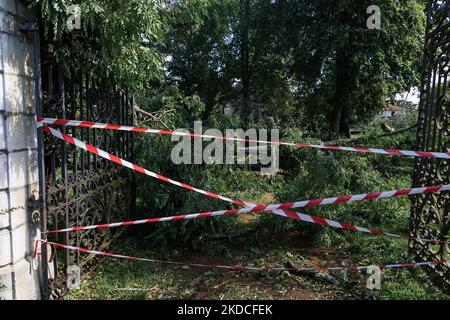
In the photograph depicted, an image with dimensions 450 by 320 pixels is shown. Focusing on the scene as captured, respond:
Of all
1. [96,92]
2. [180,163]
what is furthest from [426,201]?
[96,92]

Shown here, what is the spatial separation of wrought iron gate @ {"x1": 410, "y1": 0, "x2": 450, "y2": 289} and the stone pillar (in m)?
3.76

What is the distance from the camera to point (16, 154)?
2682mm

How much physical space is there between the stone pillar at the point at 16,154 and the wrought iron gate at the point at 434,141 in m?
3.76

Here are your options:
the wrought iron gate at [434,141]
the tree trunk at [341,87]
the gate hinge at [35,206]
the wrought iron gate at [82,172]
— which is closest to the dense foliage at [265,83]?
the tree trunk at [341,87]

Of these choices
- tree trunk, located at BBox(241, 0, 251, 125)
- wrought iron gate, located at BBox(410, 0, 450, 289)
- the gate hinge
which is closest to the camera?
the gate hinge

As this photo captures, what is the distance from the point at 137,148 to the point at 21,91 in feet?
7.48

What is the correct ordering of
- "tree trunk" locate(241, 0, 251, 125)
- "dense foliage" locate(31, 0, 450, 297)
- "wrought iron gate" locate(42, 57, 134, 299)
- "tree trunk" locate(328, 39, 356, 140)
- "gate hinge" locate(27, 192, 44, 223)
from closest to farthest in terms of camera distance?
"gate hinge" locate(27, 192, 44, 223) → "wrought iron gate" locate(42, 57, 134, 299) → "dense foliage" locate(31, 0, 450, 297) → "tree trunk" locate(328, 39, 356, 140) → "tree trunk" locate(241, 0, 251, 125)

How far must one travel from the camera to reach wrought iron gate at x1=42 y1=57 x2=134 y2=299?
3.13m

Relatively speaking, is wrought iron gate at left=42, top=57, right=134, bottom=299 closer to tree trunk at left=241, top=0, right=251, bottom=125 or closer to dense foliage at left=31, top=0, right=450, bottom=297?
dense foliage at left=31, top=0, right=450, bottom=297

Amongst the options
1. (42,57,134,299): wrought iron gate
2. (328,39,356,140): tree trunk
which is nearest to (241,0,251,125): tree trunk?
(328,39,356,140): tree trunk

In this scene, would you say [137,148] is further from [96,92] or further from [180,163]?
[96,92]

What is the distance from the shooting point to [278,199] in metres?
4.95

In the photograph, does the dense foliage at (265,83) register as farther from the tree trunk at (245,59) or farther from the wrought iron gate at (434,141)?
the wrought iron gate at (434,141)

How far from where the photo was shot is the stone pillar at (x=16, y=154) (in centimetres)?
256
